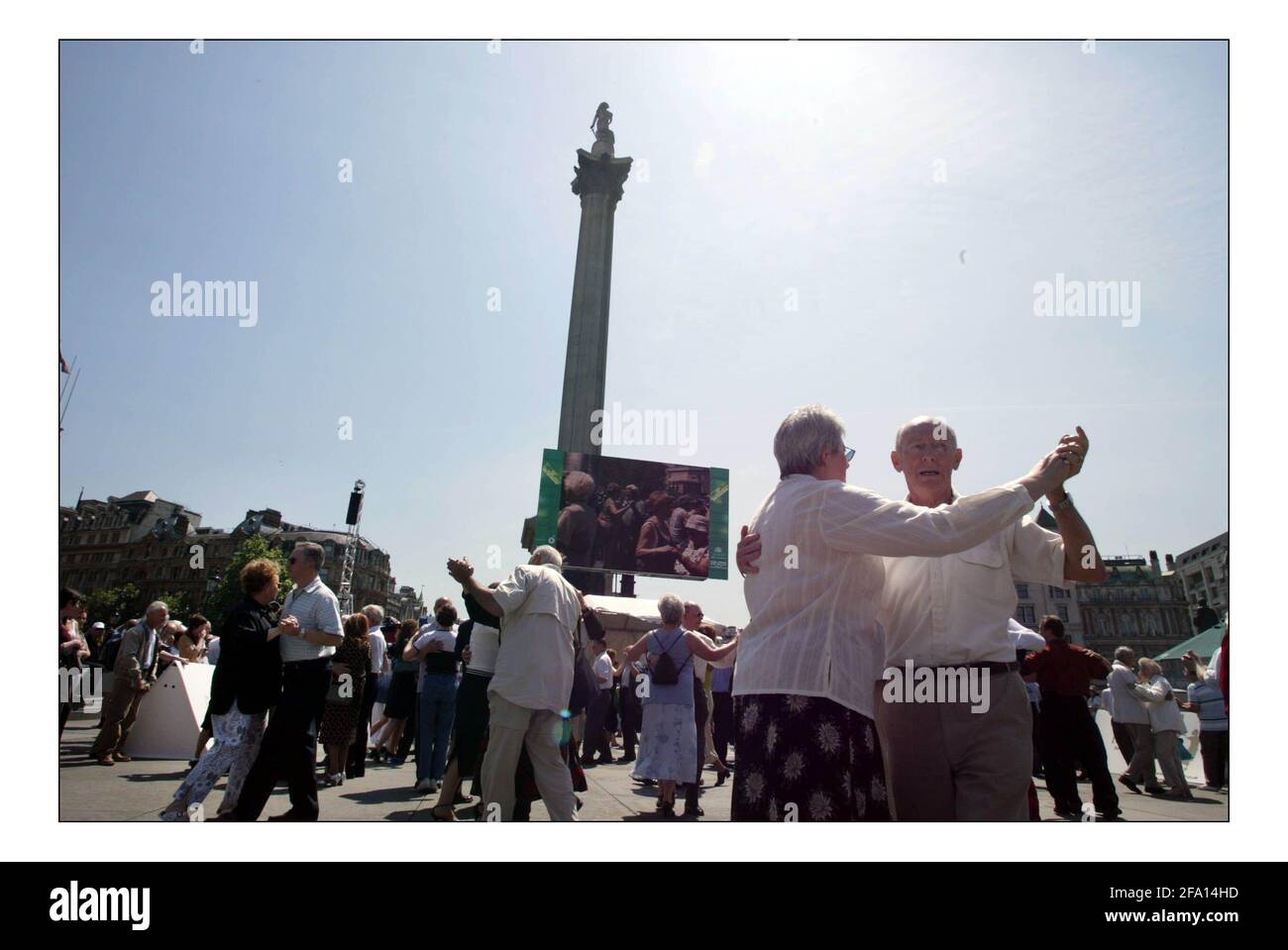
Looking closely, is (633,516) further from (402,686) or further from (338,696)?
(338,696)

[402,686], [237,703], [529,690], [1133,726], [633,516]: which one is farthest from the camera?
[633,516]

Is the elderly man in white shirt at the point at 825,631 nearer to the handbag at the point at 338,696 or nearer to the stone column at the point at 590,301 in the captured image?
the handbag at the point at 338,696

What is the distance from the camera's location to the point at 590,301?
41.8 m

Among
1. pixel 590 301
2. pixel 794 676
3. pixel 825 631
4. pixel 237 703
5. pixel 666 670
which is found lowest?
pixel 666 670

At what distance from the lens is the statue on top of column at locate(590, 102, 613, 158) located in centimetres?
4447

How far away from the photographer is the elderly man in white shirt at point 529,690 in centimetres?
399

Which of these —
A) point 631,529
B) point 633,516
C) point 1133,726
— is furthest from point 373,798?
point 633,516

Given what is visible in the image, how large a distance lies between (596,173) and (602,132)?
11.3 ft

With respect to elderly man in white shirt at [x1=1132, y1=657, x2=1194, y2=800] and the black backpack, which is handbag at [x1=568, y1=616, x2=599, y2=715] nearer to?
the black backpack

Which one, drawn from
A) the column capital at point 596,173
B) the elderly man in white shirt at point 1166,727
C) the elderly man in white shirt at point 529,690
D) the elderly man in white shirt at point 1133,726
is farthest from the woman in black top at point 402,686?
the column capital at point 596,173

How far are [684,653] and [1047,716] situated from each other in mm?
3246

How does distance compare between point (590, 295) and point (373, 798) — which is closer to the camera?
point (373, 798)
